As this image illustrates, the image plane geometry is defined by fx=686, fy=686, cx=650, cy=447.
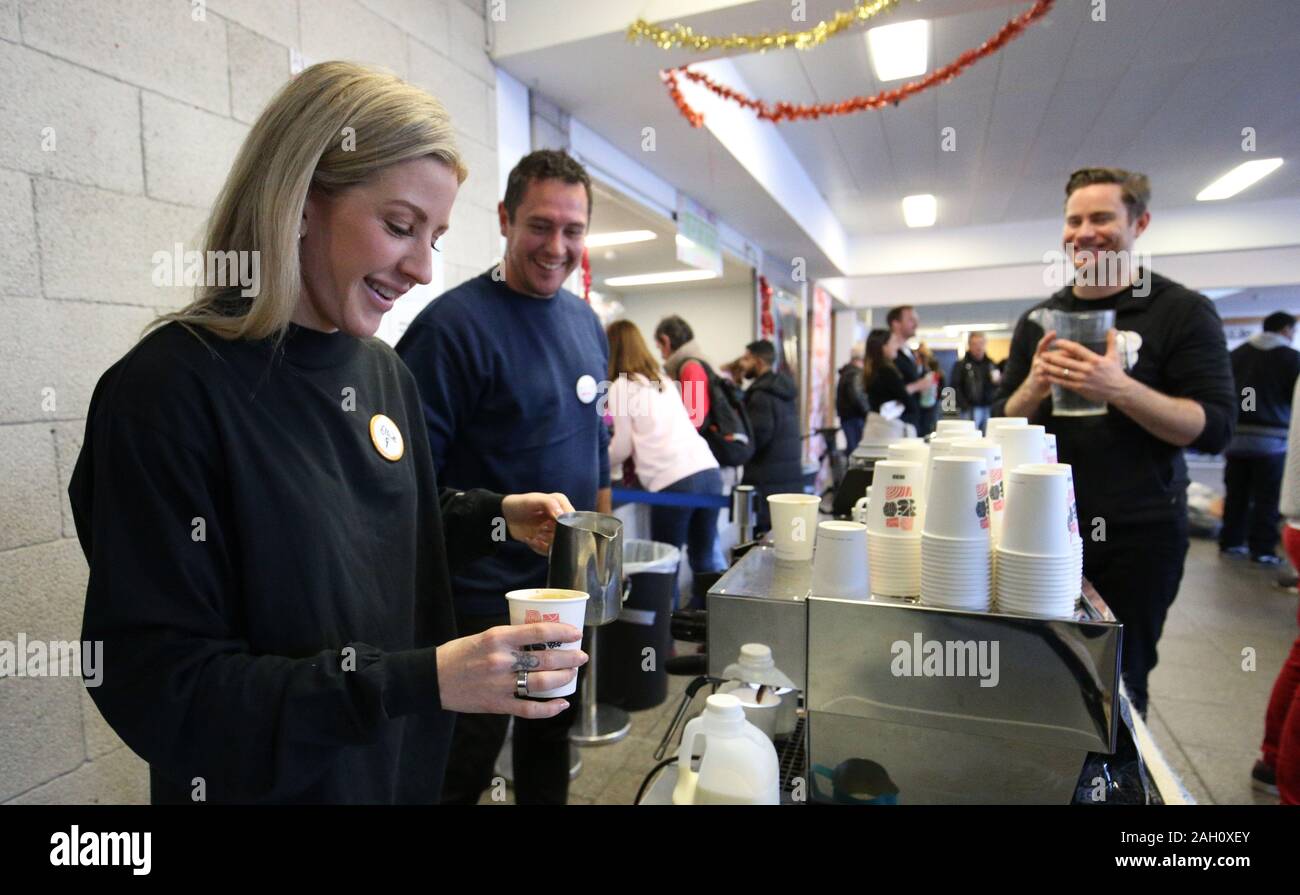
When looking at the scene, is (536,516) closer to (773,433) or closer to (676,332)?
(676,332)

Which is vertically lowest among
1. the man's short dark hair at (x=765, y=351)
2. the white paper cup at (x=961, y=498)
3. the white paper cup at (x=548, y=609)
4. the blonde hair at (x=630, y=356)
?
the white paper cup at (x=548, y=609)

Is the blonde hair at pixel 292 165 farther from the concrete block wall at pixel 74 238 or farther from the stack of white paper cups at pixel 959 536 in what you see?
the stack of white paper cups at pixel 959 536

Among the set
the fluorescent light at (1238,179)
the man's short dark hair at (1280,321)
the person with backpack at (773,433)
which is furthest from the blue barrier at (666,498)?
the fluorescent light at (1238,179)

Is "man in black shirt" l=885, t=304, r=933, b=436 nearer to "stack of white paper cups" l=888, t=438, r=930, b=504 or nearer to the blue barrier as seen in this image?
the blue barrier

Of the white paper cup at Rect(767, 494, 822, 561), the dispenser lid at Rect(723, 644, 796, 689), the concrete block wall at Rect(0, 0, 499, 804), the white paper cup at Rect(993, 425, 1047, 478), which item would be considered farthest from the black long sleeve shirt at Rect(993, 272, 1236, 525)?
the concrete block wall at Rect(0, 0, 499, 804)

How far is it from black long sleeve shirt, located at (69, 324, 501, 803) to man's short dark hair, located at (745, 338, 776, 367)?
3604 millimetres

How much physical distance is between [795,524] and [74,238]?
153cm

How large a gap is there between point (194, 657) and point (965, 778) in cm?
96

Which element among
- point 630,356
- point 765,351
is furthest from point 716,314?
point 630,356

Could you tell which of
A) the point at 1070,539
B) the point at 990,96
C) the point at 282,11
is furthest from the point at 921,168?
the point at 1070,539

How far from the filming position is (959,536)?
0.89 meters

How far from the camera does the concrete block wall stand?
1.30 metres

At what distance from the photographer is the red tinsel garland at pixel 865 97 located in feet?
9.34

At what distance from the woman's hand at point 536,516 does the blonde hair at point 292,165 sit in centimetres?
51
